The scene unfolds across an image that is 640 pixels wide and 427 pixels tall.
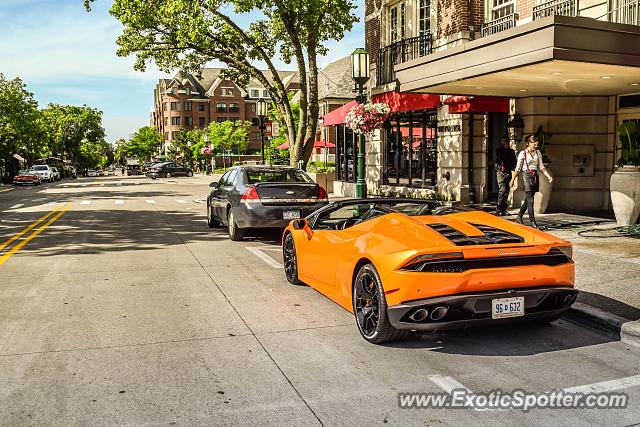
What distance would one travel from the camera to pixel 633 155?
1213 centimetres

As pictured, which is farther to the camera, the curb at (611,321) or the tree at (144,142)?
the tree at (144,142)

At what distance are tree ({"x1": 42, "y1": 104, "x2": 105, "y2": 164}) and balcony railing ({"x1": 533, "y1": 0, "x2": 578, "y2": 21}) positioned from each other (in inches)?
3989

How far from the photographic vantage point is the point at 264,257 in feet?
34.2

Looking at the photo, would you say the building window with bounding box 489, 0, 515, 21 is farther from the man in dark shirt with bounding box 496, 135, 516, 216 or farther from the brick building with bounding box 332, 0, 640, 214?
the man in dark shirt with bounding box 496, 135, 516, 216

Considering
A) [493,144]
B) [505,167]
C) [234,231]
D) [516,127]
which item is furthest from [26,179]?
[505,167]

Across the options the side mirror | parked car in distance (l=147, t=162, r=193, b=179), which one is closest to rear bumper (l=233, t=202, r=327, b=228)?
the side mirror

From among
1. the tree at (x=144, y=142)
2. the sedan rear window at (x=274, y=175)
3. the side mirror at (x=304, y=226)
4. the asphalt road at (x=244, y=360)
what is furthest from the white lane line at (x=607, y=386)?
the tree at (x=144, y=142)

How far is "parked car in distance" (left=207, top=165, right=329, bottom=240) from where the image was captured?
11.7 metres

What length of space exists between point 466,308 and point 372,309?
35.7 inches

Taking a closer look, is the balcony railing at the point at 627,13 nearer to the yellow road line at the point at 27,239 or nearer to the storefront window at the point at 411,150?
the storefront window at the point at 411,150

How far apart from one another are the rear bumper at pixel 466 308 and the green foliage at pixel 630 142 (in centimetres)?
820

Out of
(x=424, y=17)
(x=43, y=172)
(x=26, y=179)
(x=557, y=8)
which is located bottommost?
(x=26, y=179)

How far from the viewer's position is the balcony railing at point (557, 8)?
14461 mm

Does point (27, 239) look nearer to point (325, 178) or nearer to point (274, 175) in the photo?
point (274, 175)
